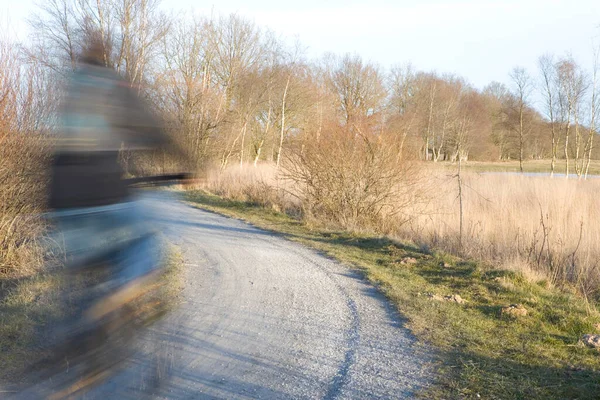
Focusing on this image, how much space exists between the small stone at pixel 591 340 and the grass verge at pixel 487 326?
0.08 metres

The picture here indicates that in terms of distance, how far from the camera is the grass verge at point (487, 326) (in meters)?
3.98

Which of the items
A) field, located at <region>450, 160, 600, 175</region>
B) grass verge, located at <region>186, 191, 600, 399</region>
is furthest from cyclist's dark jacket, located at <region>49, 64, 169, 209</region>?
field, located at <region>450, 160, 600, 175</region>

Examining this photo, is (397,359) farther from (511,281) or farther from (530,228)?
(530,228)

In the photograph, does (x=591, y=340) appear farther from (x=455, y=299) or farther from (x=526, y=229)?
(x=526, y=229)

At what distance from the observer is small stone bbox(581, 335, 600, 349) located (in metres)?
4.82

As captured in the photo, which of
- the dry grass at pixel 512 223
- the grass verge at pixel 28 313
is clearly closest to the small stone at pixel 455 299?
the dry grass at pixel 512 223

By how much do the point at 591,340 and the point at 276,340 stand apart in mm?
3260

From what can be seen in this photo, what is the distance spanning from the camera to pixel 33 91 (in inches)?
265

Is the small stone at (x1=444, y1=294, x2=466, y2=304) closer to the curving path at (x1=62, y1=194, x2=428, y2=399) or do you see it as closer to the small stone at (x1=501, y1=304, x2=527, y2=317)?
the small stone at (x1=501, y1=304, x2=527, y2=317)

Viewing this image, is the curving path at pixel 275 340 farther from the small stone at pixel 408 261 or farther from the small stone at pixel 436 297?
the small stone at pixel 408 261

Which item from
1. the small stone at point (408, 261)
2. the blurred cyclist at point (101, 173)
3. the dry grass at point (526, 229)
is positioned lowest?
the small stone at point (408, 261)

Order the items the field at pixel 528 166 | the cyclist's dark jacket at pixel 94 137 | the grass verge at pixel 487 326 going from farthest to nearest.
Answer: the field at pixel 528 166, the grass verge at pixel 487 326, the cyclist's dark jacket at pixel 94 137

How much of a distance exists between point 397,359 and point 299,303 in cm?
193

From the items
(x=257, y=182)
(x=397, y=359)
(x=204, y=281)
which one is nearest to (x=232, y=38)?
(x=257, y=182)
